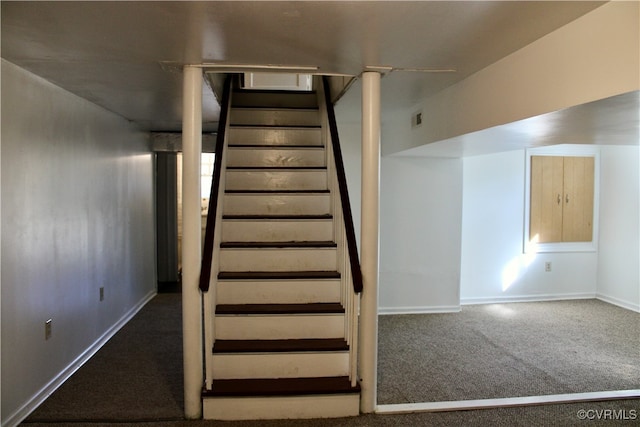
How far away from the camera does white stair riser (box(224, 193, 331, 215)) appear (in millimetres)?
3863

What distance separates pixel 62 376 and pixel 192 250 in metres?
1.52

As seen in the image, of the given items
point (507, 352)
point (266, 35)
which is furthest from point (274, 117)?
point (507, 352)

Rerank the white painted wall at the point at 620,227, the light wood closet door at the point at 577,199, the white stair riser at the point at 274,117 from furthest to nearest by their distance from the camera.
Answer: the light wood closet door at the point at 577,199 → the white painted wall at the point at 620,227 → the white stair riser at the point at 274,117

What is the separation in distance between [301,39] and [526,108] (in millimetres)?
1243

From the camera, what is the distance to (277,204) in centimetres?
389

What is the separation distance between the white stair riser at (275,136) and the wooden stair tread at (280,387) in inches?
89.5

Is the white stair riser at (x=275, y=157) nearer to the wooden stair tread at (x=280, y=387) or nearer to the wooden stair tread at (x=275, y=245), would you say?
the wooden stair tread at (x=275, y=245)

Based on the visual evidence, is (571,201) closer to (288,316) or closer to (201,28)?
(288,316)

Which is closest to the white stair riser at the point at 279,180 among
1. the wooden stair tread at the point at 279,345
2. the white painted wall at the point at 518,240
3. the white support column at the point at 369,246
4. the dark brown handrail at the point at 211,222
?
the dark brown handrail at the point at 211,222

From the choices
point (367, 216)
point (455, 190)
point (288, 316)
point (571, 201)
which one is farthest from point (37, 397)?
point (571, 201)

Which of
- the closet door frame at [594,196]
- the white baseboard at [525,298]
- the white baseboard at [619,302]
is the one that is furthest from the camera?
the closet door frame at [594,196]

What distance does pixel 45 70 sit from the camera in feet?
9.31

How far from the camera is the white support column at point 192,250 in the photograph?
2.79 metres

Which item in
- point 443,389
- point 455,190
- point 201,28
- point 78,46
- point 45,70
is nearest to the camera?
point 201,28
